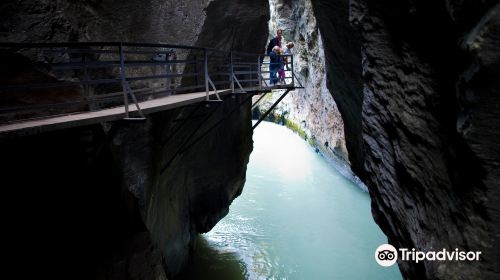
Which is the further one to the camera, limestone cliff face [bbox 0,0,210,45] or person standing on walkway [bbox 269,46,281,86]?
person standing on walkway [bbox 269,46,281,86]

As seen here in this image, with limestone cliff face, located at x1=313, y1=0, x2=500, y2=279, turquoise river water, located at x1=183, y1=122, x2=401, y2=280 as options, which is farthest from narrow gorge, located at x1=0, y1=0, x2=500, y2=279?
turquoise river water, located at x1=183, y1=122, x2=401, y2=280

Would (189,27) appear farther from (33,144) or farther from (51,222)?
(51,222)

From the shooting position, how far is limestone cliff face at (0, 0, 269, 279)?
5.07 m

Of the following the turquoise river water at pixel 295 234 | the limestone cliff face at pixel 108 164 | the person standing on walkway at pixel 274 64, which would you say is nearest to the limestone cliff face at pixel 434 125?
the limestone cliff face at pixel 108 164

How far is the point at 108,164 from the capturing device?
593cm

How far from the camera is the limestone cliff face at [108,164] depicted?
16.6 feet

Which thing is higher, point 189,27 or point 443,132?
point 189,27

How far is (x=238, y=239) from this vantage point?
13.4m

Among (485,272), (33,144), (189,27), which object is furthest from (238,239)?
(485,272)

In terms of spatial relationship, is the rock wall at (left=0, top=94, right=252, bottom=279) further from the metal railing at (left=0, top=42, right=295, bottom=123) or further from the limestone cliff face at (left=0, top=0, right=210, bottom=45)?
the limestone cliff face at (left=0, top=0, right=210, bottom=45)

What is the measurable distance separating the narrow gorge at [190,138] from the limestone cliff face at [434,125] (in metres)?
0.02

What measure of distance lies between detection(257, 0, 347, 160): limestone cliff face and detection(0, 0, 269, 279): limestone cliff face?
13176 millimetres

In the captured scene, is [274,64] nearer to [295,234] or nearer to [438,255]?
[295,234]

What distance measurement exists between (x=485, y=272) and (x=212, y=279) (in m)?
8.02
